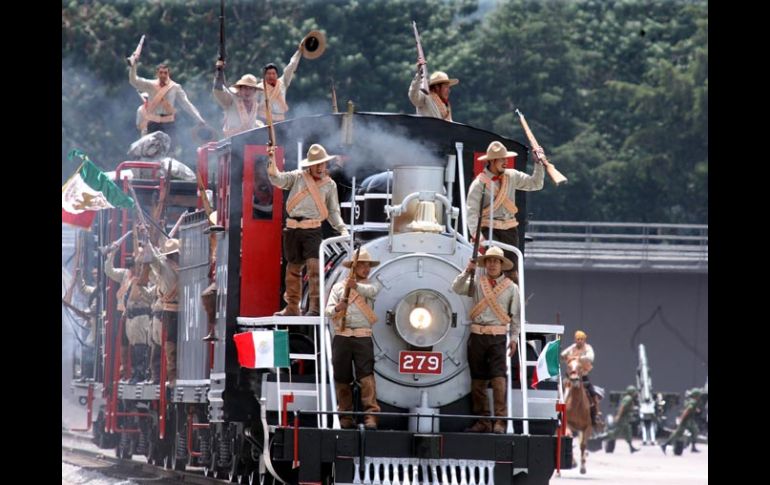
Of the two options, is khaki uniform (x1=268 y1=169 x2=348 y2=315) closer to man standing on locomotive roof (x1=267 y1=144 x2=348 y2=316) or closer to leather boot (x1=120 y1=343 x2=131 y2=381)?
man standing on locomotive roof (x1=267 y1=144 x2=348 y2=316)

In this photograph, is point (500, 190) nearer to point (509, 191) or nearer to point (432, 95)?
point (509, 191)

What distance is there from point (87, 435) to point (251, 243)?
16.3m

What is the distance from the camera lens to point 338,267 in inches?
683

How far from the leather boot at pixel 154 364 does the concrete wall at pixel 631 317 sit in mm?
18771

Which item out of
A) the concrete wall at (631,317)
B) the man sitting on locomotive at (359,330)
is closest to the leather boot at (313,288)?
the man sitting on locomotive at (359,330)

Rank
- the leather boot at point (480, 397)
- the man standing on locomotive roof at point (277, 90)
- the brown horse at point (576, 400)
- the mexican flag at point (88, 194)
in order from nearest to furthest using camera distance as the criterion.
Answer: the leather boot at point (480, 397)
the man standing on locomotive roof at point (277, 90)
the mexican flag at point (88, 194)
the brown horse at point (576, 400)

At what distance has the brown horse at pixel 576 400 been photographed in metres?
26.1

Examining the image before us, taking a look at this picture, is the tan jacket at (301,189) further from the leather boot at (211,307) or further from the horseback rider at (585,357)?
the horseback rider at (585,357)

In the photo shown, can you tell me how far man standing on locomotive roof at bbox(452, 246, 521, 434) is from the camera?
16.8 meters

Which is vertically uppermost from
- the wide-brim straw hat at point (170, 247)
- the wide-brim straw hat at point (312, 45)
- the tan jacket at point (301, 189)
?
the wide-brim straw hat at point (312, 45)

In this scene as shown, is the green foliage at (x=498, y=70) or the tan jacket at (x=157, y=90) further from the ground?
the green foliage at (x=498, y=70)

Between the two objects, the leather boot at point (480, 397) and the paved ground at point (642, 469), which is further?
the paved ground at point (642, 469)

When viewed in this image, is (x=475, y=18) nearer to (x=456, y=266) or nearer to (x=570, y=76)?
(x=570, y=76)

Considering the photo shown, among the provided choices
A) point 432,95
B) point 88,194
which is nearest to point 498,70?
point 88,194
